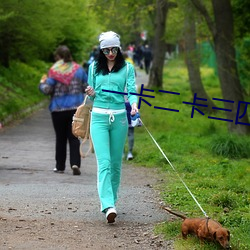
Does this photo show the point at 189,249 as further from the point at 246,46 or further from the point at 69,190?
the point at 246,46

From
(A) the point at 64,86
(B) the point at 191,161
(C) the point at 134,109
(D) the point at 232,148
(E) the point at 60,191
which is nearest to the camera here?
(C) the point at 134,109

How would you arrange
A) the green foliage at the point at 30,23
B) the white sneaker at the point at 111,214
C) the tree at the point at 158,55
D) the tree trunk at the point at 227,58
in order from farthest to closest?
1. the tree at the point at 158,55
2. the green foliage at the point at 30,23
3. the tree trunk at the point at 227,58
4. the white sneaker at the point at 111,214

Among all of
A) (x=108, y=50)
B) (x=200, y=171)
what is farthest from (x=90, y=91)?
(x=200, y=171)

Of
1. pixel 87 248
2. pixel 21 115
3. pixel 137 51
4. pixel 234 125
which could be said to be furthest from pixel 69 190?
pixel 137 51

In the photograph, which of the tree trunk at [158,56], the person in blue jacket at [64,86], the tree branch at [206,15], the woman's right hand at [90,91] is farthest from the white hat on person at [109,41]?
the tree trunk at [158,56]

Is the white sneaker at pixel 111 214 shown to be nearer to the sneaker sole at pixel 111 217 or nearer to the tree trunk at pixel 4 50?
the sneaker sole at pixel 111 217

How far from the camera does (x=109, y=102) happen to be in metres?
7.72

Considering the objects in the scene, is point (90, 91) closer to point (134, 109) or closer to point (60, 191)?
point (134, 109)

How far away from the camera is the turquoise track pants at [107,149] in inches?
297

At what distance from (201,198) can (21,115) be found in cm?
1309

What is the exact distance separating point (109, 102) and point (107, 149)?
18.8 inches

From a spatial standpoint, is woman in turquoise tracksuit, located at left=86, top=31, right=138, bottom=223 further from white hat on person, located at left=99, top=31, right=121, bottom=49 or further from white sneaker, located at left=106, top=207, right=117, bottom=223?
white sneaker, located at left=106, top=207, right=117, bottom=223

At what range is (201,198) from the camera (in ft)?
29.1

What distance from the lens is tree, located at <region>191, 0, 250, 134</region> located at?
1694 cm
